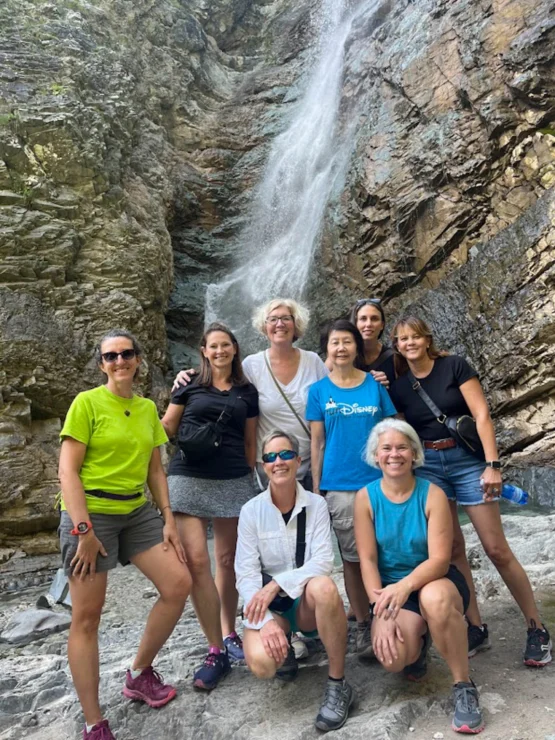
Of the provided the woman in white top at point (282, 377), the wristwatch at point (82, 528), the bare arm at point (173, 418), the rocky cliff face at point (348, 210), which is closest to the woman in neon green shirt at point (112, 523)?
the wristwatch at point (82, 528)

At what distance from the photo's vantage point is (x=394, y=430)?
3.41 metres

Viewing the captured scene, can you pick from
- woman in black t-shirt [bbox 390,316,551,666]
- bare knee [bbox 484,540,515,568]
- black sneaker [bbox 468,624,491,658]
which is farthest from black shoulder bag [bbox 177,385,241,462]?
black sneaker [bbox 468,624,491,658]

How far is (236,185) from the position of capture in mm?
21141

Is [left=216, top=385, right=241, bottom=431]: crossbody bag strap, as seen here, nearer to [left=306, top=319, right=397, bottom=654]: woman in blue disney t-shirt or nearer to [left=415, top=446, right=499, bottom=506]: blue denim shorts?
[left=306, top=319, right=397, bottom=654]: woman in blue disney t-shirt

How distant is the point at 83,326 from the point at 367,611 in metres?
9.49

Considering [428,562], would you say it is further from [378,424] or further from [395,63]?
[395,63]

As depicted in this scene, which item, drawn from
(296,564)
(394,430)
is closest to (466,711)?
A: (296,564)

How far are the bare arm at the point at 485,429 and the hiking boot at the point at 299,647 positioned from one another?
1707mm

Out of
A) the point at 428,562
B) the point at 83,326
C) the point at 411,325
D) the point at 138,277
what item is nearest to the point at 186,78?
the point at 138,277

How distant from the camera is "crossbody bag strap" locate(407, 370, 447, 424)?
3920 millimetres

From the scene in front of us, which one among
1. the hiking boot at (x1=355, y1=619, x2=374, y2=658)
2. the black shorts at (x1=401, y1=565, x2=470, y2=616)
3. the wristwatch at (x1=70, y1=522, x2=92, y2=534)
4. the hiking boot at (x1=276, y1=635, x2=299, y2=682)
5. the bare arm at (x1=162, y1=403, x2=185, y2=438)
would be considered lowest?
the hiking boot at (x1=276, y1=635, x2=299, y2=682)

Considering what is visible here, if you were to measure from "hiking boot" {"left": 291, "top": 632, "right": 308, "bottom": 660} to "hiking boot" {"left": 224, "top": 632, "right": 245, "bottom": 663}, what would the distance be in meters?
0.39

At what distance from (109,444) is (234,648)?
185cm

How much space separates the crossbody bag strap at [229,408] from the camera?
3.93 metres
